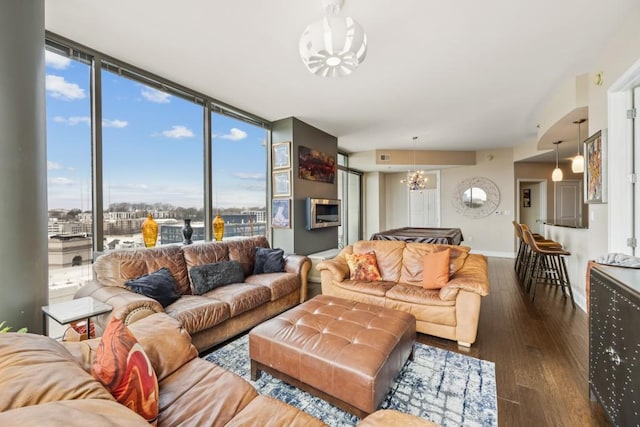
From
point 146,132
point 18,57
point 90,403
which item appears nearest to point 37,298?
point 18,57

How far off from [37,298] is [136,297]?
57cm

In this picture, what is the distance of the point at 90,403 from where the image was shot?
69cm

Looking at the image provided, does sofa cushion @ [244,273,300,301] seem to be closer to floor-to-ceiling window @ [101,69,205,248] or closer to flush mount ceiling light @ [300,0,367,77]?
floor-to-ceiling window @ [101,69,205,248]

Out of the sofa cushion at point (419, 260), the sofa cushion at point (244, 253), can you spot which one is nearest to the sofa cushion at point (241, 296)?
the sofa cushion at point (244, 253)

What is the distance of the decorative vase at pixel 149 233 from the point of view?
9.85 feet

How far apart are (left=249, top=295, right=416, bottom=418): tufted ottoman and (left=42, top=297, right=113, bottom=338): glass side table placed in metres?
1.08

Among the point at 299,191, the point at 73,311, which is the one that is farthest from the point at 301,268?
the point at 73,311

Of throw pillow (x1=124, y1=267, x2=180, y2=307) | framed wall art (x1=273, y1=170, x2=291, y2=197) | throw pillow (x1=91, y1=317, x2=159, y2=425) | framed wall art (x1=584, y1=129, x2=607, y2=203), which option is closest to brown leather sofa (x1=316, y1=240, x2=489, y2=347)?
framed wall art (x1=584, y1=129, x2=607, y2=203)

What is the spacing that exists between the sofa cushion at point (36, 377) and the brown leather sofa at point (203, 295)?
107 centimetres

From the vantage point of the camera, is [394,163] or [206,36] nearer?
[206,36]

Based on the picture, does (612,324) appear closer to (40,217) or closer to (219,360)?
(219,360)

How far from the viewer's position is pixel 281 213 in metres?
4.86

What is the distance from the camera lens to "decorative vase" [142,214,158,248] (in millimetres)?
3001

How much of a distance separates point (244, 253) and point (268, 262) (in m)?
0.34
